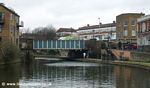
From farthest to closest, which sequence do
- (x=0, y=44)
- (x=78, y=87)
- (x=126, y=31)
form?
(x=126, y=31) → (x=0, y=44) → (x=78, y=87)

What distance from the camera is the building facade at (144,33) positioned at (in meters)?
104

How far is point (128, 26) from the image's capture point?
139625 mm

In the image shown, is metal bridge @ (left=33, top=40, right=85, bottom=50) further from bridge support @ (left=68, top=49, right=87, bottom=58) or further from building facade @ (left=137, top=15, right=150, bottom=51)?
building facade @ (left=137, top=15, right=150, bottom=51)

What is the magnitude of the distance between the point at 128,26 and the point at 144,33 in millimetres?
31763

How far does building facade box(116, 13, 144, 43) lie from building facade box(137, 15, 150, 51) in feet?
84.1

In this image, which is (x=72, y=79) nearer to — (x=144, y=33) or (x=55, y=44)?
(x=144, y=33)

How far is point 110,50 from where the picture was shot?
4815 inches

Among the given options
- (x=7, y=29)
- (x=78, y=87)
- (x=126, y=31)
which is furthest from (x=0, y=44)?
(x=126, y=31)

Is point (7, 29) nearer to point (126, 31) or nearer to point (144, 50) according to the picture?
point (144, 50)

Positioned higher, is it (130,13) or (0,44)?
(130,13)

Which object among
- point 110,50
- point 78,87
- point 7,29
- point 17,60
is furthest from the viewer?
point 110,50

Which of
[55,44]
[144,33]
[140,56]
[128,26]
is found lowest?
[140,56]

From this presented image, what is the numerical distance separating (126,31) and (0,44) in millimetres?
58399

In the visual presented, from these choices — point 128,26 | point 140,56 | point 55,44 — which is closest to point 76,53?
point 55,44
